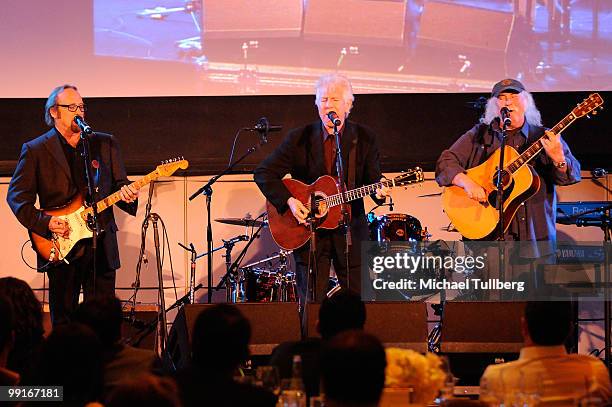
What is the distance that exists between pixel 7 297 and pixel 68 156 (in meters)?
2.98

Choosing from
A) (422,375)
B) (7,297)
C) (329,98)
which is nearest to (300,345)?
(422,375)

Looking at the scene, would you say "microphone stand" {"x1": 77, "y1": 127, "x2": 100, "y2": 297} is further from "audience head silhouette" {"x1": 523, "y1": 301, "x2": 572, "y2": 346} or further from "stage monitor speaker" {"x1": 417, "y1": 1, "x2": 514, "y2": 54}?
"stage monitor speaker" {"x1": 417, "y1": 1, "x2": 514, "y2": 54}

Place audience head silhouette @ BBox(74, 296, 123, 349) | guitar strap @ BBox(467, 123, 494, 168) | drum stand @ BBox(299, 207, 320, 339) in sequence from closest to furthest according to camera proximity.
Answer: audience head silhouette @ BBox(74, 296, 123, 349) → drum stand @ BBox(299, 207, 320, 339) → guitar strap @ BBox(467, 123, 494, 168)

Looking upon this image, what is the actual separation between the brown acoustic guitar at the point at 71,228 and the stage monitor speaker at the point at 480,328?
248 centimetres

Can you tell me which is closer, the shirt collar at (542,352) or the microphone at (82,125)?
the shirt collar at (542,352)

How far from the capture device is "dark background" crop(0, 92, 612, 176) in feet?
31.4

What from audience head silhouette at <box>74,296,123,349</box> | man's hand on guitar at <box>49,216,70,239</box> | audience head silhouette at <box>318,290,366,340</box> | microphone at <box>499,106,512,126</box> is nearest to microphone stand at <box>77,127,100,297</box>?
man's hand on guitar at <box>49,216,70,239</box>

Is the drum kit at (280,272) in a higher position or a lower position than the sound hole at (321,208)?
lower

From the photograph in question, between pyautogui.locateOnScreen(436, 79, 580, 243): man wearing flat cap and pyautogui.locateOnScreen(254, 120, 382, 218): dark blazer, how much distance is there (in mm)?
655

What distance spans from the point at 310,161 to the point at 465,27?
2.96 m

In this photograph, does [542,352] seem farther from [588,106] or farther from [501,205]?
[588,106]

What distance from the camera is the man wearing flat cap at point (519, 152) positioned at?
6.98 m

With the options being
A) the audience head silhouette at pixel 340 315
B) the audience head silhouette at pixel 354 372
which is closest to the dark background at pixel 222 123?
the audience head silhouette at pixel 340 315

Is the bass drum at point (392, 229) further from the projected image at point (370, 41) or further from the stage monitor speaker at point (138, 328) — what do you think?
the stage monitor speaker at point (138, 328)
